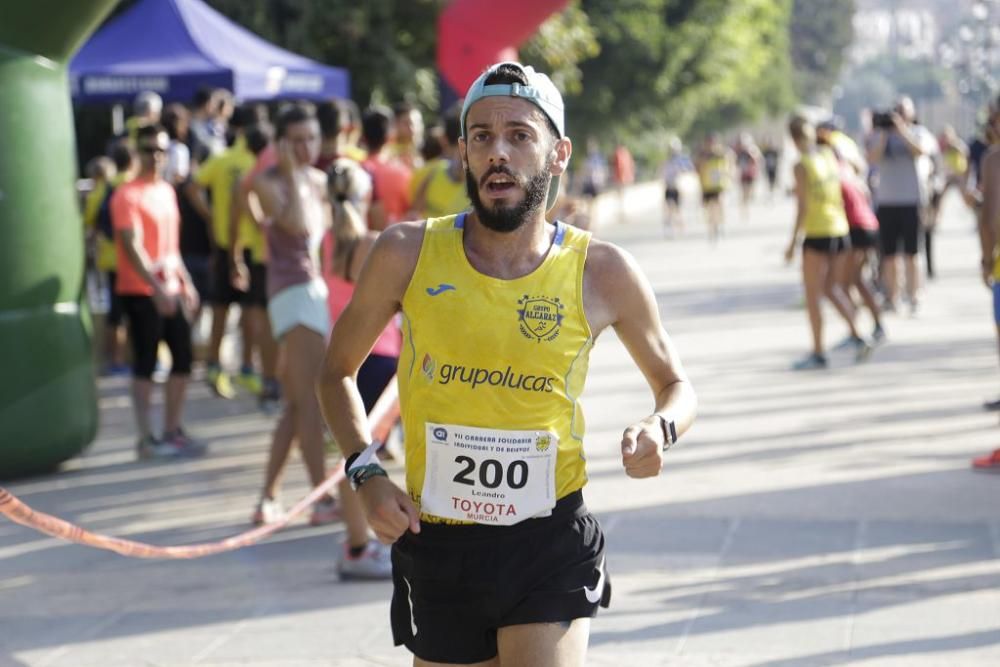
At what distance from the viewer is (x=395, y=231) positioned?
12.2ft

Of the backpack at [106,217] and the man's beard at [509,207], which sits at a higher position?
the man's beard at [509,207]

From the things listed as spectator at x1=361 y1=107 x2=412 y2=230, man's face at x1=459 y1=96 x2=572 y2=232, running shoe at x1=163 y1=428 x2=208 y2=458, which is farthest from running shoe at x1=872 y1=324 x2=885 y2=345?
man's face at x1=459 y1=96 x2=572 y2=232

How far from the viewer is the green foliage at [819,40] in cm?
11206

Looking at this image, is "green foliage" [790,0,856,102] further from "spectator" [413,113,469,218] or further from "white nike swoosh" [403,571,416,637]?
"white nike swoosh" [403,571,416,637]

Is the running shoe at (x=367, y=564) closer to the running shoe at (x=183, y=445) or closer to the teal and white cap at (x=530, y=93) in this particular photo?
the running shoe at (x=183, y=445)

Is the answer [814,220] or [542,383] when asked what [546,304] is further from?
[814,220]

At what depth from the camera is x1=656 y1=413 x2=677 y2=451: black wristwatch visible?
11.3 ft

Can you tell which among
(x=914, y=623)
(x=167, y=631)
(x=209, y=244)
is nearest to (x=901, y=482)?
(x=914, y=623)

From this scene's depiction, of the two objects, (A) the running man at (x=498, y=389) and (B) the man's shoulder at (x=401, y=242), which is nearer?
(A) the running man at (x=498, y=389)

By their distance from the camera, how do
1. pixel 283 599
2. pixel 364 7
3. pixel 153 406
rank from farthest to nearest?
pixel 364 7 < pixel 153 406 < pixel 283 599

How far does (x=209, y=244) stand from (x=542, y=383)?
9.19 meters

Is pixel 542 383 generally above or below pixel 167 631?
above

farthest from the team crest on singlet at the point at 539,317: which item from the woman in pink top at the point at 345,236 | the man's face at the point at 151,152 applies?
the man's face at the point at 151,152

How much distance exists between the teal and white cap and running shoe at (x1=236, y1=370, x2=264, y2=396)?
7961 millimetres
